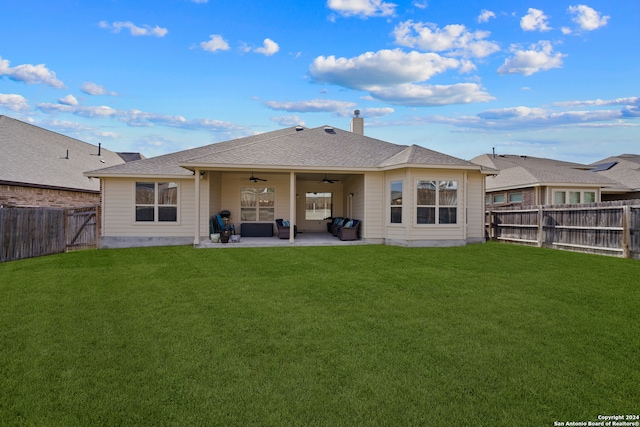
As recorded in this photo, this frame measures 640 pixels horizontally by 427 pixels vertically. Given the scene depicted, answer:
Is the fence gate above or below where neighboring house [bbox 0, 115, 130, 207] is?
below

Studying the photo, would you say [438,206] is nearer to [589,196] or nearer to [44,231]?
[589,196]

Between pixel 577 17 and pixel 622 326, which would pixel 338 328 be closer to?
pixel 622 326

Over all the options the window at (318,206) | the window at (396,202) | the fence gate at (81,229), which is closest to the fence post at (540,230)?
the window at (396,202)

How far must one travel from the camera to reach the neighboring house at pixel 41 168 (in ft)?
51.4

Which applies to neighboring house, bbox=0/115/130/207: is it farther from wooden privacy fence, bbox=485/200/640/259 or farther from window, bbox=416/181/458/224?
wooden privacy fence, bbox=485/200/640/259

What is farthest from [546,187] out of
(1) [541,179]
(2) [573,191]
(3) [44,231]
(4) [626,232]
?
(3) [44,231]

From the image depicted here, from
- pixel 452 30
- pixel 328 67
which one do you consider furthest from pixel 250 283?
pixel 328 67

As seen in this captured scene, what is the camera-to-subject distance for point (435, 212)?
1291 centimetres

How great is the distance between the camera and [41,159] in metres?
18.7

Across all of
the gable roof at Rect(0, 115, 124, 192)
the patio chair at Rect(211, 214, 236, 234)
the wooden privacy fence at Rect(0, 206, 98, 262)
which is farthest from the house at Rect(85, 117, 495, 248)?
the gable roof at Rect(0, 115, 124, 192)

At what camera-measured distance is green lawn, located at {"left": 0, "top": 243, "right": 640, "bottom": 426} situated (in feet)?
9.06

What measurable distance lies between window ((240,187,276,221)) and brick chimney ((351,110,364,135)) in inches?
272

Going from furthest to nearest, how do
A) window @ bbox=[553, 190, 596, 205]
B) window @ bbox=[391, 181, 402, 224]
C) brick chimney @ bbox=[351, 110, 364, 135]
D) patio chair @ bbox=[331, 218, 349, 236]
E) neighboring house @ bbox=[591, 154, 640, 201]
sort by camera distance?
neighboring house @ bbox=[591, 154, 640, 201] < brick chimney @ bbox=[351, 110, 364, 135] < window @ bbox=[553, 190, 596, 205] < patio chair @ bbox=[331, 218, 349, 236] < window @ bbox=[391, 181, 402, 224]

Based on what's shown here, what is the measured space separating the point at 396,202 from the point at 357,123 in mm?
8518
